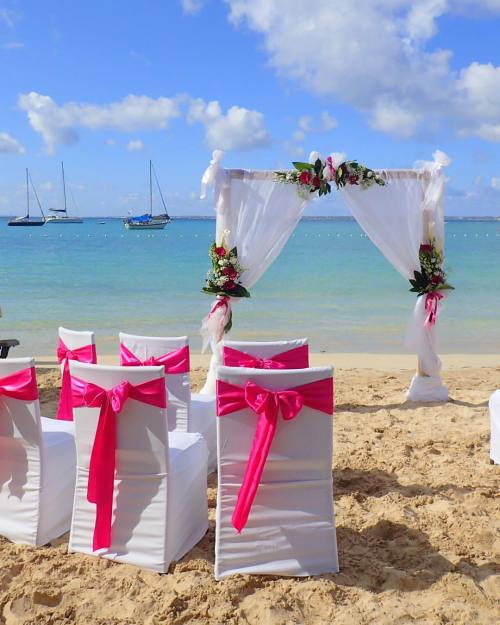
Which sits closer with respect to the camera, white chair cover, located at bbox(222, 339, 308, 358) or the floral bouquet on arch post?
white chair cover, located at bbox(222, 339, 308, 358)

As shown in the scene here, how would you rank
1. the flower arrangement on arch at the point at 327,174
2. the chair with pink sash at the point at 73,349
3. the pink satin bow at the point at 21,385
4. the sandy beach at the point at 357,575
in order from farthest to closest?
1. the flower arrangement on arch at the point at 327,174
2. the chair with pink sash at the point at 73,349
3. the pink satin bow at the point at 21,385
4. the sandy beach at the point at 357,575

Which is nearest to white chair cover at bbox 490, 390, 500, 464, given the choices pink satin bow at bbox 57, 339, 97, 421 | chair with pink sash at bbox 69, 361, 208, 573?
chair with pink sash at bbox 69, 361, 208, 573

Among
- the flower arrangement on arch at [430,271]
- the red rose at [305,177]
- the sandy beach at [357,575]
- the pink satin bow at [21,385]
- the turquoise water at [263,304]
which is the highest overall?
the red rose at [305,177]

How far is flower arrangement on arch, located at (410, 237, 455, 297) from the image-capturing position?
20.9 feet

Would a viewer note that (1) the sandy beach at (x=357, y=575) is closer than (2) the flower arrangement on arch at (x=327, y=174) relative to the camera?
Yes

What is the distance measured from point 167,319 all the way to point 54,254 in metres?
21.0

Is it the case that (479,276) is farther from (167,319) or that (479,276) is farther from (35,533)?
(35,533)

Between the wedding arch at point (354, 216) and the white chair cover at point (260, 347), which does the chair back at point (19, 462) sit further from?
the wedding arch at point (354, 216)

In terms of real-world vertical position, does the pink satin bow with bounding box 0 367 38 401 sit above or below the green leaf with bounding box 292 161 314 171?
below

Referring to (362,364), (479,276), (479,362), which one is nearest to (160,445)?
(362,364)

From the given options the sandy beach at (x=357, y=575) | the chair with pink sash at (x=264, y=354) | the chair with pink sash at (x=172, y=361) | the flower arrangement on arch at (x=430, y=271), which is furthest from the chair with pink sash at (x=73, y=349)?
the flower arrangement on arch at (x=430, y=271)

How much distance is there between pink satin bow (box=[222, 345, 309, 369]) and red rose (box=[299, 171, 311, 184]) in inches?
95.9

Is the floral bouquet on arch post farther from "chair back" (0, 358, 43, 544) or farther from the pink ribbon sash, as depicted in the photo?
the pink ribbon sash

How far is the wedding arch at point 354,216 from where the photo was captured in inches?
246
